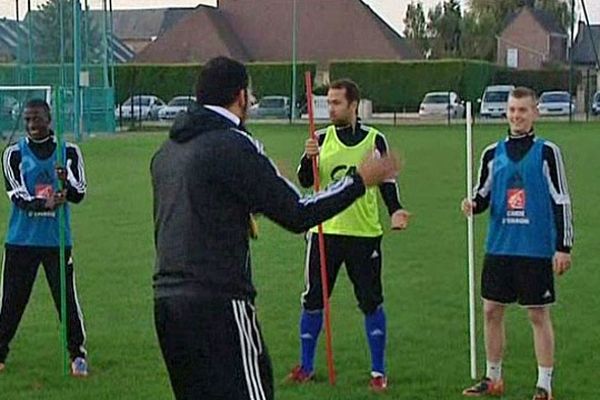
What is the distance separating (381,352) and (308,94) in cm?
191

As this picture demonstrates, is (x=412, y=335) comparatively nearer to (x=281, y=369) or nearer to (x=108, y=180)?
(x=281, y=369)

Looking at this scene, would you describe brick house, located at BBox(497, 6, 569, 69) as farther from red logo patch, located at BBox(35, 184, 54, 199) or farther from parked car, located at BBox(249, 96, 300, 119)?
red logo patch, located at BBox(35, 184, 54, 199)

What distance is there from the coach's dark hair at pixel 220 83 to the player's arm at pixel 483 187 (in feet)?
10.9

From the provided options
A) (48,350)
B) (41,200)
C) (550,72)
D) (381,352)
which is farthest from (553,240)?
(550,72)

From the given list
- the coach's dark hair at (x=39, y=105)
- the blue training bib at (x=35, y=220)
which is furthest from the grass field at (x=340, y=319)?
the coach's dark hair at (x=39, y=105)

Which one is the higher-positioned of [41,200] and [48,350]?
[41,200]

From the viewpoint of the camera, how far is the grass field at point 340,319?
950 cm

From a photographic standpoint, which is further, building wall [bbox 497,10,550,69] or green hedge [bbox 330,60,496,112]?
building wall [bbox 497,10,550,69]

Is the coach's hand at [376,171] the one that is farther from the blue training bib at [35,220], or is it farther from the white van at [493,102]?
the white van at [493,102]

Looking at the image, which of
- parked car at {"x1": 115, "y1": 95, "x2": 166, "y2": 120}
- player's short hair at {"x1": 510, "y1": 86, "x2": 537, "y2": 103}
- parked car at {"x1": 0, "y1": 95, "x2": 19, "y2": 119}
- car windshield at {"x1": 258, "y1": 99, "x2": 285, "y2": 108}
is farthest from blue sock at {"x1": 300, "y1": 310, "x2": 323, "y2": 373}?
car windshield at {"x1": 258, "y1": 99, "x2": 285, "y2": 108}

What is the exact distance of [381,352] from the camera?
30.8ft

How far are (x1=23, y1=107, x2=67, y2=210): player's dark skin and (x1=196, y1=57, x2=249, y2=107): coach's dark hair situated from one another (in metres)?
3.89

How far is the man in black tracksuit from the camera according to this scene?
5.63 m

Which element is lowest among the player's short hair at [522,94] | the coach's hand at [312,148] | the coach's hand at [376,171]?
the coach's hand at [312,148]
